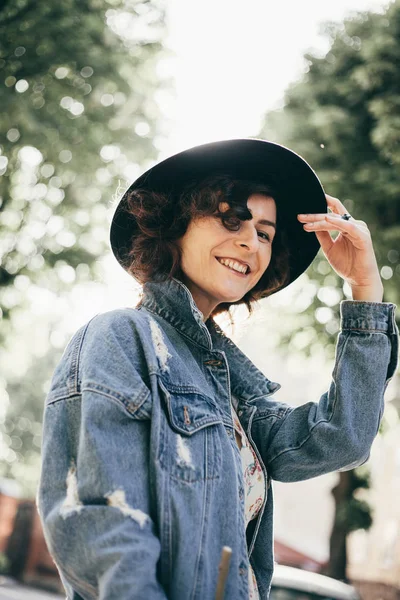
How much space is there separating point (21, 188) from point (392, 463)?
19.0 meters

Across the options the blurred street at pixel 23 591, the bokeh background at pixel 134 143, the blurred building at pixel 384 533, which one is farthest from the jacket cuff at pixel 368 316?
the blurred building at pixel 384 533

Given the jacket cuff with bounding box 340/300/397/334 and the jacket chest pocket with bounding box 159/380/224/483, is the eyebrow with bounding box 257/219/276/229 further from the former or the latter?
the jacket chest pocket with bounding box 159/380/224/483

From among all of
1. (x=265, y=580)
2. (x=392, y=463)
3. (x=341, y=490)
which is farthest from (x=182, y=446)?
(x=392, y=463)

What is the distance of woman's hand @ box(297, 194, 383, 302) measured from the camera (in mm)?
2225

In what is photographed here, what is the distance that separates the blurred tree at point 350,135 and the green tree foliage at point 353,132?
14 mm

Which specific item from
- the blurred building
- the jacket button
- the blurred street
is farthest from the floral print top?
the blurred building

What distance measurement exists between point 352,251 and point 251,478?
32.7 inches

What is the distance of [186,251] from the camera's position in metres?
2.07

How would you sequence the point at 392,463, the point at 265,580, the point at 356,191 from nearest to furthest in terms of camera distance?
the point at 265,580 < the point at 356,191 < the point at 392,463

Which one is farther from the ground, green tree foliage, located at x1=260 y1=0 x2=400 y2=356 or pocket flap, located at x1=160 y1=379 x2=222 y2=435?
green tree foliage, located at x1=260 y1=0 x2=400 y2=356

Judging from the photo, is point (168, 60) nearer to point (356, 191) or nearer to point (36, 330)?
point (356, 191)

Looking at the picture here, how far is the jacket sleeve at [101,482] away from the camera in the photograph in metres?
1.36

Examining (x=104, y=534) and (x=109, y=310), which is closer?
(x=104, y=534)

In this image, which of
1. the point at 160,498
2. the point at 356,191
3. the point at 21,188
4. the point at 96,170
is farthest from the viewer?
the point at 21,188
